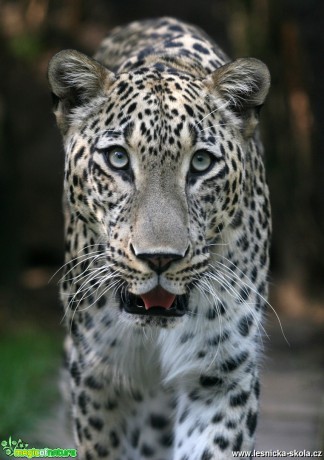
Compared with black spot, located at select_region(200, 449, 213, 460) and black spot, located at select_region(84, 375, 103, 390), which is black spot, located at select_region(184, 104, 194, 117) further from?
black spot, located at select_region(200, 449, 213, 460)

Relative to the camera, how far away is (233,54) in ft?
44.0

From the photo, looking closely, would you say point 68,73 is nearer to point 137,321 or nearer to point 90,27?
point 137,321

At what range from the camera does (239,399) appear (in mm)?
6059

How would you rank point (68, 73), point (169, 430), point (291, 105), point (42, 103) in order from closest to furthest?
point (68, 73)
point (169, 430)
point (291, 105)
point (42, 103)

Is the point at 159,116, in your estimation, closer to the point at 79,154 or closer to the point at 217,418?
the point at 79,154

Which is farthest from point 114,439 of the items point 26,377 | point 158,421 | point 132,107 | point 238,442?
point 26,377

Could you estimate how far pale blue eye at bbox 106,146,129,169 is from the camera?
5.57 metres

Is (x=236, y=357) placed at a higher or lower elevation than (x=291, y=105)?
lower

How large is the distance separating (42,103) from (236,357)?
351 inches

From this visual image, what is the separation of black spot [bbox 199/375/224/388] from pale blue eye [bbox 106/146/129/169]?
4.48 feet

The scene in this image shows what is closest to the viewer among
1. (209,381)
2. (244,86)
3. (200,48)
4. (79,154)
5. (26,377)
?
(79,154)

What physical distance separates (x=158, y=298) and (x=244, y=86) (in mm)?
1386

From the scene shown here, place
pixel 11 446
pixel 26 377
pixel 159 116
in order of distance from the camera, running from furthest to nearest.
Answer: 1. pixel 26 377
2. pixel 11 446
3. pixel 159 116

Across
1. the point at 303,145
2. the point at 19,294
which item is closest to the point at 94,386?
the point at 303,145
